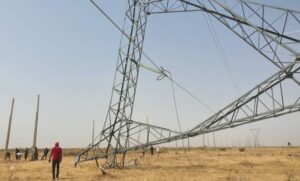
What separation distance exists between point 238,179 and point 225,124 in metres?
5.65

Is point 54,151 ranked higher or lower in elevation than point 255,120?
lower

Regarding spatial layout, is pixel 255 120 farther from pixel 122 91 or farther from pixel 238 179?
pixel 122 91

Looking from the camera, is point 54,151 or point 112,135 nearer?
point 54,151

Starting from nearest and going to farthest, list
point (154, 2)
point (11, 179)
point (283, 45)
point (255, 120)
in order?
point (11, 179) → point (283, 45) → point (255, 120) → point (154, 2)

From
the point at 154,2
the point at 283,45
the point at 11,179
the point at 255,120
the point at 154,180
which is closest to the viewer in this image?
the point at 154,180

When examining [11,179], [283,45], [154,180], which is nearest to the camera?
[154,180]

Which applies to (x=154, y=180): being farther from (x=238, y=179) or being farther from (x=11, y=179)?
(x=11, y=179)

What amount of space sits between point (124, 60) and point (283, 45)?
43.4ft

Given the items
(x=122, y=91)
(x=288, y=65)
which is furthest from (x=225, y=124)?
(x=122, y=91)

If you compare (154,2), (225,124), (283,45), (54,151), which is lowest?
(54,151)

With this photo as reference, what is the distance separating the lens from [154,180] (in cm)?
1717

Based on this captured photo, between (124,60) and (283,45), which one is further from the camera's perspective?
(124,60)

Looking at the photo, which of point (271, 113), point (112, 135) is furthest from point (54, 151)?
point (271, 113)

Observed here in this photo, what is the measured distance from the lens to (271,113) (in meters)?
21.0
